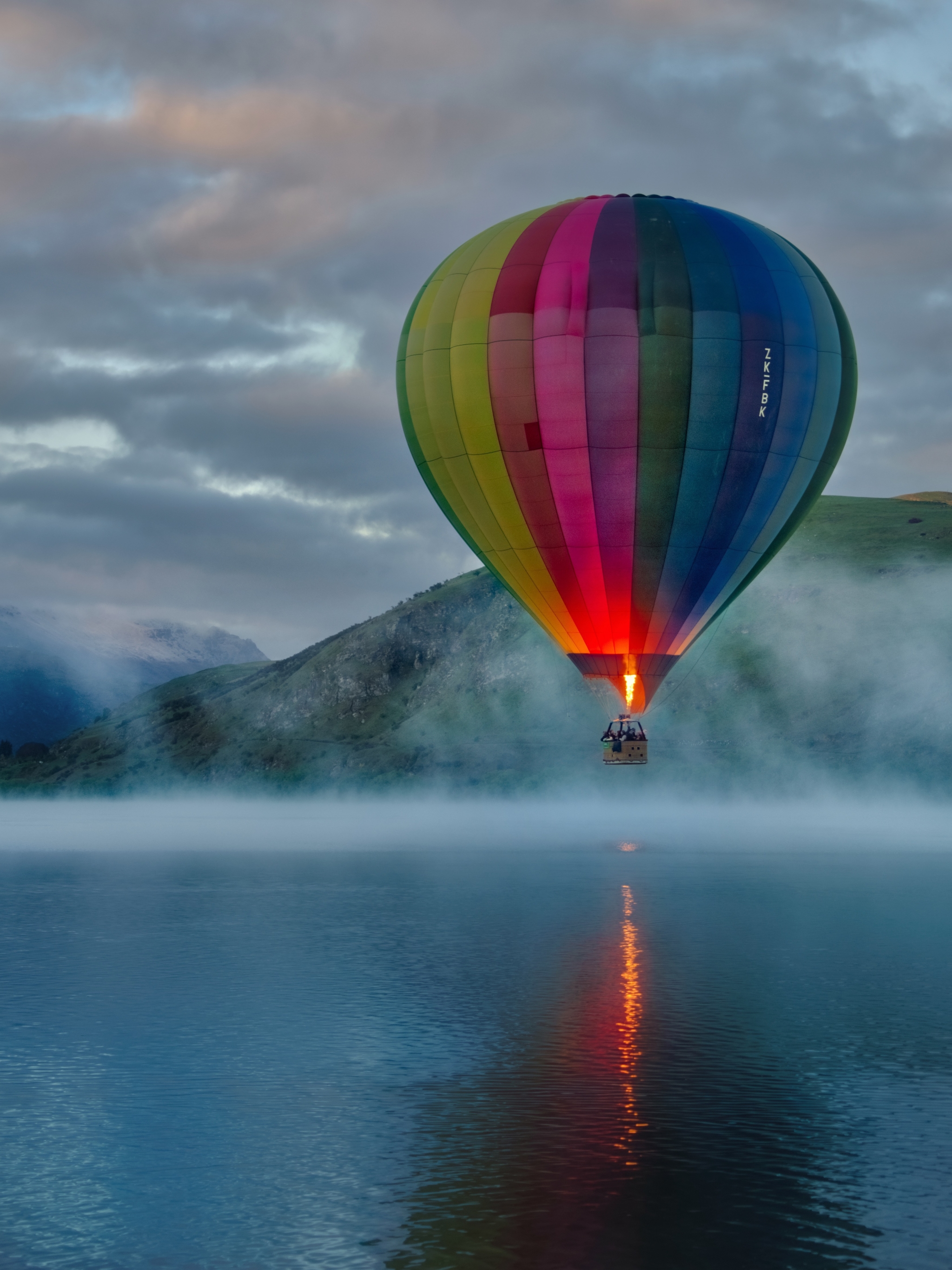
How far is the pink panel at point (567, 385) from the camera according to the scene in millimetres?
75062

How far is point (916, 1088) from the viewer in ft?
130

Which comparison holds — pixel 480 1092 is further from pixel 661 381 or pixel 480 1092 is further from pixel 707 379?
pixel 707 379

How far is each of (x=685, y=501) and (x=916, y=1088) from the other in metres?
40.2

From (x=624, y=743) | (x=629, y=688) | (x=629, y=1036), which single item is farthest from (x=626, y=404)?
(x=629, y=1036)

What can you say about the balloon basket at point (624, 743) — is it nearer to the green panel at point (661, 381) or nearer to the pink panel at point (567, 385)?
the pink panel at point (567, 385)

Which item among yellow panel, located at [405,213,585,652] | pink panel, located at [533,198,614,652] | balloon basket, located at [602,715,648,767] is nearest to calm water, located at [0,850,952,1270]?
balloon basket, located at [602,715,648,767]

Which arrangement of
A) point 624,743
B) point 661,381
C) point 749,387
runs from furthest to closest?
point 624,743 < point 749,387 < point 661,381

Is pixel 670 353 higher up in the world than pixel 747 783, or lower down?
higher up

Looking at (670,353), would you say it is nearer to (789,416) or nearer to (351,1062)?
(789,416)

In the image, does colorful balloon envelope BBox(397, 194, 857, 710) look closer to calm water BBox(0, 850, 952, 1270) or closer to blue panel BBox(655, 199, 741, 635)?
blue panel BBox(655, 199, 741, 635)

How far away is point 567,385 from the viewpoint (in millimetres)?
74938

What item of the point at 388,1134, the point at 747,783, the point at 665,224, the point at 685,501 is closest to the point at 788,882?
the point at 685,501

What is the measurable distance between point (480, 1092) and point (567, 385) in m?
41.2

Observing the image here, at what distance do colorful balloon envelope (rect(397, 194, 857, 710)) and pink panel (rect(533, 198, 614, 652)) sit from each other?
7cm
